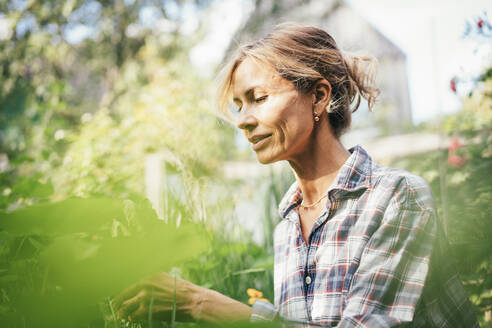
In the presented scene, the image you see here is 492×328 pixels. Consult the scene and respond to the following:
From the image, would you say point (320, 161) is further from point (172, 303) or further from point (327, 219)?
point (172, 303)

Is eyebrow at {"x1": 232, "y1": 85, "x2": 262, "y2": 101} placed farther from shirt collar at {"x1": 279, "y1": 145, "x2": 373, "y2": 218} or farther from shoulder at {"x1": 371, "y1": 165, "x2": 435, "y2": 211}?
shoulder at {"x1": 371, "y1": 165, "x2": 435, "y2": 211}

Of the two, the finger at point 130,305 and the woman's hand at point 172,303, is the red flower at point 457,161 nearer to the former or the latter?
the woman's hand at point 172,303

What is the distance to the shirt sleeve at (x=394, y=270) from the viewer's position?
3.34 ft

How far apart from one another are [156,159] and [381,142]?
264 centimetres

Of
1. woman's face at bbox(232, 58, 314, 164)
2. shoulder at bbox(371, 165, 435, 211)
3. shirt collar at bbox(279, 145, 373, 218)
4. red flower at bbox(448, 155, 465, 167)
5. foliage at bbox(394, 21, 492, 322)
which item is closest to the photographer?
shoulder at bbox(371, 165, 435, 211)

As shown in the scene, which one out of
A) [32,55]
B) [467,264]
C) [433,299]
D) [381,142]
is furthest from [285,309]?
[32,55]

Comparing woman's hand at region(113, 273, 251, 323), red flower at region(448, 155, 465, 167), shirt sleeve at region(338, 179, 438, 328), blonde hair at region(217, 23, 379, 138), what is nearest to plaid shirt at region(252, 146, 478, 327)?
shirt sleeve at region(338, 179, 438, 328)

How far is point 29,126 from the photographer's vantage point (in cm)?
549

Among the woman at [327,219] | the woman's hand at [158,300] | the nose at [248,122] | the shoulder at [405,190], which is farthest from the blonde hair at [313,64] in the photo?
Answer: the woman's hand at [158,300]

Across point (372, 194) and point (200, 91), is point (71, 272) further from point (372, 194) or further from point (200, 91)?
point (200, 91)

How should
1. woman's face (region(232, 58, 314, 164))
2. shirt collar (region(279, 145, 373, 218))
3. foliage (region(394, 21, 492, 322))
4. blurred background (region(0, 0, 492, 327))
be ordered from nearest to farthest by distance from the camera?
blurred background (region(0, 0, 492, 327))
shirt collar (region(279, 145, 373, 218))
woman's face (region(232, 58, 314, 164))
foliage (region(394, 21, 492, 322))

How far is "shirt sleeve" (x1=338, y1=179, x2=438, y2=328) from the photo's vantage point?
102cm

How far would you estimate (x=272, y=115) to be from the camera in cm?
142

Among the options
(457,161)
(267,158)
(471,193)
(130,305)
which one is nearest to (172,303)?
(130,305)
